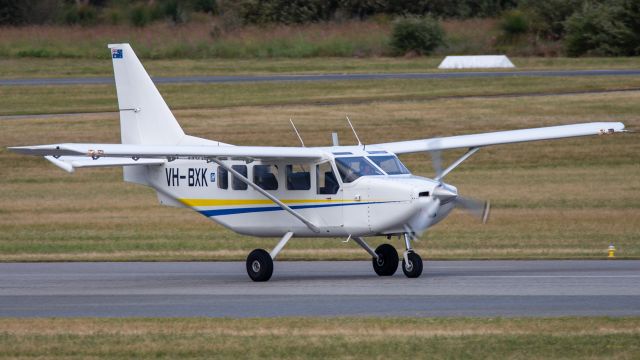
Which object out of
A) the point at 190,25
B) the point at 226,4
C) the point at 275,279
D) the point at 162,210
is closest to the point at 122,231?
the point at 162,210

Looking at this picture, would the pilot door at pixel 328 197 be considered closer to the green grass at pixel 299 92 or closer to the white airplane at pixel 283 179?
the white airplane at pixel 283 179

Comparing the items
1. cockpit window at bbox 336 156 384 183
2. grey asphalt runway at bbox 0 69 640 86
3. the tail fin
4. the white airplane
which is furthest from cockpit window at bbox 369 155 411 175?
grey asphalt runway at bbox 0 69 640 86

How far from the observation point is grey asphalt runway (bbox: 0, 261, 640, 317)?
15.0 meters

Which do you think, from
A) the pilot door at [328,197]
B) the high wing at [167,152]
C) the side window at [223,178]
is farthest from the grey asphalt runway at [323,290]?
the high wing at [167,152]

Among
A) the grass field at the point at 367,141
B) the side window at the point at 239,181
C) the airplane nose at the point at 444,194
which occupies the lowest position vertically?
the grass field at the point at 367,141

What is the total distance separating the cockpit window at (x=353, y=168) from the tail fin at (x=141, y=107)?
3.48 metres

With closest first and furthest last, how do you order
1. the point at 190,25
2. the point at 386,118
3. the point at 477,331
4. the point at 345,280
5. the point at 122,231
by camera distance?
the point at 477,331
the point at 345,280
the point at 122,231
the point at 386,118
the point at 190,25

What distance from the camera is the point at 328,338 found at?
41.8 ft

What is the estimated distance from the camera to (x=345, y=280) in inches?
728

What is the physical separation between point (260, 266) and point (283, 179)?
4.51 ft

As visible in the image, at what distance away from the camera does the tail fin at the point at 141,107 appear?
2070 cm

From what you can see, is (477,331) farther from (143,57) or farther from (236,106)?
(143,57)

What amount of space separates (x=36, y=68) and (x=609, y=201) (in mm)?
31586

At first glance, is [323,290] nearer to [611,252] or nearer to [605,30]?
[611,252]
